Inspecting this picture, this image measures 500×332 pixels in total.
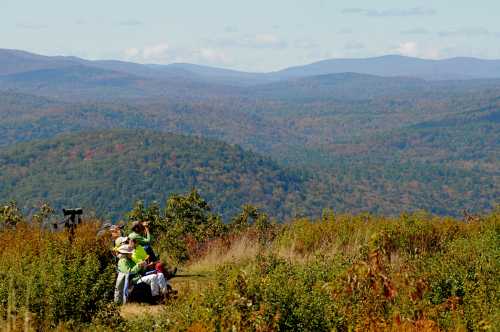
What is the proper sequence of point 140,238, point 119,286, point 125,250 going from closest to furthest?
1. point 119,286
2. point 125,250
3. point 140,238

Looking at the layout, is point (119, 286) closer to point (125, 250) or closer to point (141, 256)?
point (125, 250)

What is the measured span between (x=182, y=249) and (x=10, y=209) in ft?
29.0

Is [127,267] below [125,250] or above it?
below

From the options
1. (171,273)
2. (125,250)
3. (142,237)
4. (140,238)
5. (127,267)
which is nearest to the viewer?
(127,267)

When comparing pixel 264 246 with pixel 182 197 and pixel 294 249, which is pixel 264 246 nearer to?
pixel 294 249

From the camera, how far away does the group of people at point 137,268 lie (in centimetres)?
970

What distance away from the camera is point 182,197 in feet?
84.4

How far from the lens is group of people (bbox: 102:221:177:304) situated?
31.8 feet

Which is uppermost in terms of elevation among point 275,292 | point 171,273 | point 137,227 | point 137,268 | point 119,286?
point 275,292

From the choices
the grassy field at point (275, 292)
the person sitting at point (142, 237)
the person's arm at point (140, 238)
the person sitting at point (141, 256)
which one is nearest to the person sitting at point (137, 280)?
the grassy field at point (275, 292)

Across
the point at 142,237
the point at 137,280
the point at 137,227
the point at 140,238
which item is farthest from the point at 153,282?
the point at 137,227

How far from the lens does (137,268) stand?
1002 cm

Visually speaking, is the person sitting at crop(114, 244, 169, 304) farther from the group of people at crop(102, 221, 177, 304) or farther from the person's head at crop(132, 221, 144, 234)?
the person's head at crop(132, 221, 144, 234)

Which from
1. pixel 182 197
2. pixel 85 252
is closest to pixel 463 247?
pixel 85 252
